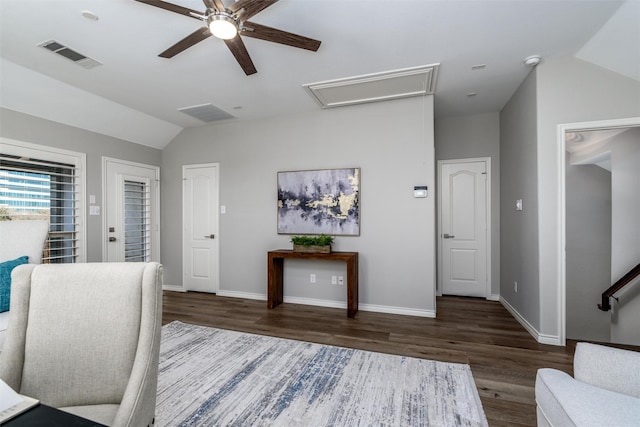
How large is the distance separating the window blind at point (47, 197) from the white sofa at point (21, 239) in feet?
3.37

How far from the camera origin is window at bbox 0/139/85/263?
319 centimetres

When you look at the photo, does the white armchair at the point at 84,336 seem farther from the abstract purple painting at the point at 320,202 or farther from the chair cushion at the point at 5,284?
the abstract purple painting at the point at 320,202

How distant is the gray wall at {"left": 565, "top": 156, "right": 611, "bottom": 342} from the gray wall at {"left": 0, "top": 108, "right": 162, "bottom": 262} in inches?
250

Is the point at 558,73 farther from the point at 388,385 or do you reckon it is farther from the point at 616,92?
the point at 388,385

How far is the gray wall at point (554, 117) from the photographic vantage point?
8.68ft

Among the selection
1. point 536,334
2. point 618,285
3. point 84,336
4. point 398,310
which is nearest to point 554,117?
point 618,285

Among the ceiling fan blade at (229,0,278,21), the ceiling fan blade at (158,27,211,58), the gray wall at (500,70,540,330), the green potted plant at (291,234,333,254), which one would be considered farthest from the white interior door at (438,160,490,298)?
the ceiling fan blade at (158,27,211,58)

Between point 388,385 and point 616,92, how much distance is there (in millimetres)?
3274

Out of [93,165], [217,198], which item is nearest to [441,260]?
[217,198]

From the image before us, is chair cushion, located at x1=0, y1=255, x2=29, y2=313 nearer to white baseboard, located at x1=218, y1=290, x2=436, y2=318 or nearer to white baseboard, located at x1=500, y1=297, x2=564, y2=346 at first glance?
white baseboard, located at x1=218, y1=290, x2=436, y2=318

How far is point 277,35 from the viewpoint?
2.00m

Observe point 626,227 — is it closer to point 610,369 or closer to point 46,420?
point 610,369

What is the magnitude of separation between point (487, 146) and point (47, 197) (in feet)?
19.6

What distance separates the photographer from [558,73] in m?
2.75
